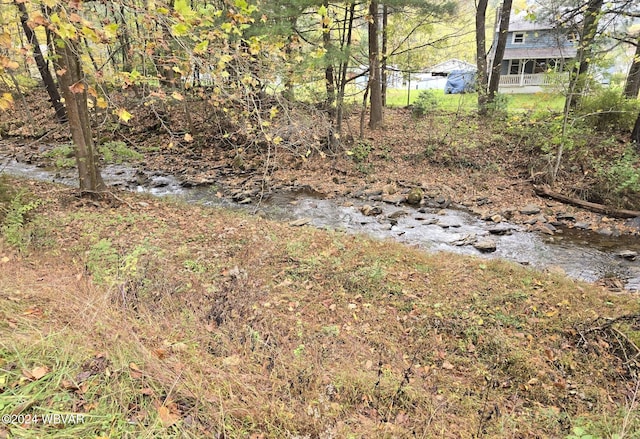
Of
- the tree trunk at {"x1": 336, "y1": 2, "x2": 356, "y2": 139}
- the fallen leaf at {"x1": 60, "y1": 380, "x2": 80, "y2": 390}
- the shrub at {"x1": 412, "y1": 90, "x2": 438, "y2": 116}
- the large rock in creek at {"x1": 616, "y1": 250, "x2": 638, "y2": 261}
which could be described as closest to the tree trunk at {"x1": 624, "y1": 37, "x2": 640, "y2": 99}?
the shrub at {"x1": 412, "y1": 90, "x2": 438, "y2": 116}

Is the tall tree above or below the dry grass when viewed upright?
above

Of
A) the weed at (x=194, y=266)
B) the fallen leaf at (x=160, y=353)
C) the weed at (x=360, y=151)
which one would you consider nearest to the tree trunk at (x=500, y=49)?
the weed at (x=360, y=151)

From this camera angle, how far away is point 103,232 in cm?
626

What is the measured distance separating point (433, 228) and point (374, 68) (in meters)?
6.81

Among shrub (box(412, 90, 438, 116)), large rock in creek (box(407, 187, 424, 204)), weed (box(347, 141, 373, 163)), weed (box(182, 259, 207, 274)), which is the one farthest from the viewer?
shrub (box(412, 90, 438, 116))

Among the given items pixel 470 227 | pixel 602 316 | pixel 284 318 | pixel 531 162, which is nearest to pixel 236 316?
pixel 284 318

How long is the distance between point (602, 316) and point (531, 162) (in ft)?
28.5

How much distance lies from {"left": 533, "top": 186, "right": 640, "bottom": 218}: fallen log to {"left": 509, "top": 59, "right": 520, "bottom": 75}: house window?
81.0 ft

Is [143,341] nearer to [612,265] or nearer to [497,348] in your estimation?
[497,348]

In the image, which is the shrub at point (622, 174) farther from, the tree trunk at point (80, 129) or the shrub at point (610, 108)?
the tree trunk at point (80, 129)

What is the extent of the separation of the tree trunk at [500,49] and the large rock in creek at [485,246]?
8842 millimetres

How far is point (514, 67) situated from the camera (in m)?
30.6

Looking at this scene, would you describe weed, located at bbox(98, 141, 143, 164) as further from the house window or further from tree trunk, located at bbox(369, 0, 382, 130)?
the house window

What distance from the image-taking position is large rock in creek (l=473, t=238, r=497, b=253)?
7684mm
